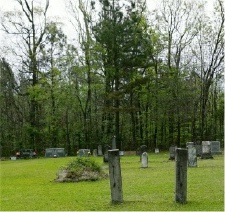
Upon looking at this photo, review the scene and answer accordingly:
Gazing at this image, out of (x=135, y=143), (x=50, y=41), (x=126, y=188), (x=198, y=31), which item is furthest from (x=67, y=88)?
(x=126, y=188)

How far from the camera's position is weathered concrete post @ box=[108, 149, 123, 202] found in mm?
9430

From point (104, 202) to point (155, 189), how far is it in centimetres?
215

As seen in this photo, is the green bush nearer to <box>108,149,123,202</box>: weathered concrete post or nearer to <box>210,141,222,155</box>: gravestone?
<box>108,149,123,202</box>: weathered concrete post

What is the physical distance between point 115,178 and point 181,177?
4.76 feet

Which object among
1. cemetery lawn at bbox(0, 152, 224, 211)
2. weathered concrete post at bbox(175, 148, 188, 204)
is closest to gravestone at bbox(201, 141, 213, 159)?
cemetery lawn at bbox(0, 152, 224, 211)

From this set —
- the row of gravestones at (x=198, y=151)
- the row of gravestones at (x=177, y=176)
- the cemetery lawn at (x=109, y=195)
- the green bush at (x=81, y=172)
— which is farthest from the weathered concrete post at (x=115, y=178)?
the row of gravestones at (x=198, y=151)

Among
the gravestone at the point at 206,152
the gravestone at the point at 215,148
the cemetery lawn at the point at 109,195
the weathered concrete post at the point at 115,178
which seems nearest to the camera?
the cemetery lawn at the point at 109,195

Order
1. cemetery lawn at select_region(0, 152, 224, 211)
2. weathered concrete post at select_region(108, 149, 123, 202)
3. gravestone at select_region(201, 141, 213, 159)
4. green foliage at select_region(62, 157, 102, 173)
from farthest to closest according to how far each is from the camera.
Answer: gravestone at select_region(201, 141, 213, 159) < green foliage at select_region(62, 157, 102, 173) < weathered concrete post at select_region(108, 149, 123, 202) < cemetery lawn at select_region(0, 152, 224, 211)

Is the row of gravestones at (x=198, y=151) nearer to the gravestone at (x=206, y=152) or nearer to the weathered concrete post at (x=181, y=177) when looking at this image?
the gravestone at (x=206, y=152)

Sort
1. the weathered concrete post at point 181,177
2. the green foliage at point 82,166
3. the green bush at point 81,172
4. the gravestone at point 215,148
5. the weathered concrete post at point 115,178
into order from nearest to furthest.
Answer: the weathered concrete post at point 181,177
the weathered concrete post at point 115,178
the green bush at point 81,172
the green foliage at point 82,166
the gravestone at point 215,148

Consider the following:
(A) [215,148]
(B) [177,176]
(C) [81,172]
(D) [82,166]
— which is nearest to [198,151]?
(A) [215,148]

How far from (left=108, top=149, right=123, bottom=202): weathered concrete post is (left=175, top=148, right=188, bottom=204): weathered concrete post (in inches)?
49.3

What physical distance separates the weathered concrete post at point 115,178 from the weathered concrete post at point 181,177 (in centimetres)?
125

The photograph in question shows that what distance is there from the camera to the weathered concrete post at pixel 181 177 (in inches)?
356
